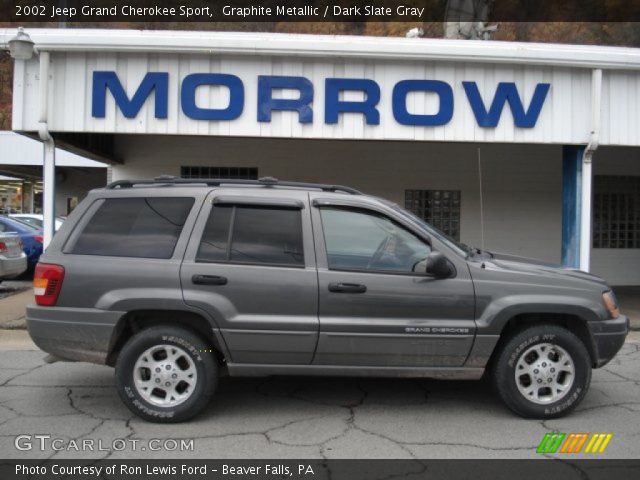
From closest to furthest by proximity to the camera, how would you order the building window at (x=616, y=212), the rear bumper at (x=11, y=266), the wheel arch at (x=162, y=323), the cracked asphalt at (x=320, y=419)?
the cracked asphalt at (x=320, y=419) → the wheel arch at (x=162, y=323) → the rear bumper at (x=11, y=266) → the building window at (x=616, y=212)

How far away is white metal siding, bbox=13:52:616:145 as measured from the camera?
859 cm

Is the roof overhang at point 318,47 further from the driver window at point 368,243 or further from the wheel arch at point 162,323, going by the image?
the wheel arch at point 162,323

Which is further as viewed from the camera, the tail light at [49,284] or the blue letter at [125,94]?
the blue letter at [125,94]

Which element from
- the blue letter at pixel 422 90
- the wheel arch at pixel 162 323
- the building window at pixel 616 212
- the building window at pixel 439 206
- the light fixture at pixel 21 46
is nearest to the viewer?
the wheel arch at pixel 162 323

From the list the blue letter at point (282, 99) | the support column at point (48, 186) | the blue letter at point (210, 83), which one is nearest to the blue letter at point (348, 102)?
the blue letter at point (282, 99)

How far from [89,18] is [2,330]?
13787 mm

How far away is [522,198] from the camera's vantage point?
12.7 m

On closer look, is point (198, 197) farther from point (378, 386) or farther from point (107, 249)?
point (378, 386)

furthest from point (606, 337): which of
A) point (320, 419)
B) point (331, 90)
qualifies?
point (331, 90)

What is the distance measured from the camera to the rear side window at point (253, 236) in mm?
4621

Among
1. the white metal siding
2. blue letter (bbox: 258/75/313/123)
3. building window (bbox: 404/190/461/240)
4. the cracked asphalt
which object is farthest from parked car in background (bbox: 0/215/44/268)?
building window (bbox: 404/190/461/240)

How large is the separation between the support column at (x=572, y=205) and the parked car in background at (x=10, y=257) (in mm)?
9744

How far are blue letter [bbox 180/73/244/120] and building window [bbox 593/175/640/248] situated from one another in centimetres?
850

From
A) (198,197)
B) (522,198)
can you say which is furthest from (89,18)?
(198,197)
